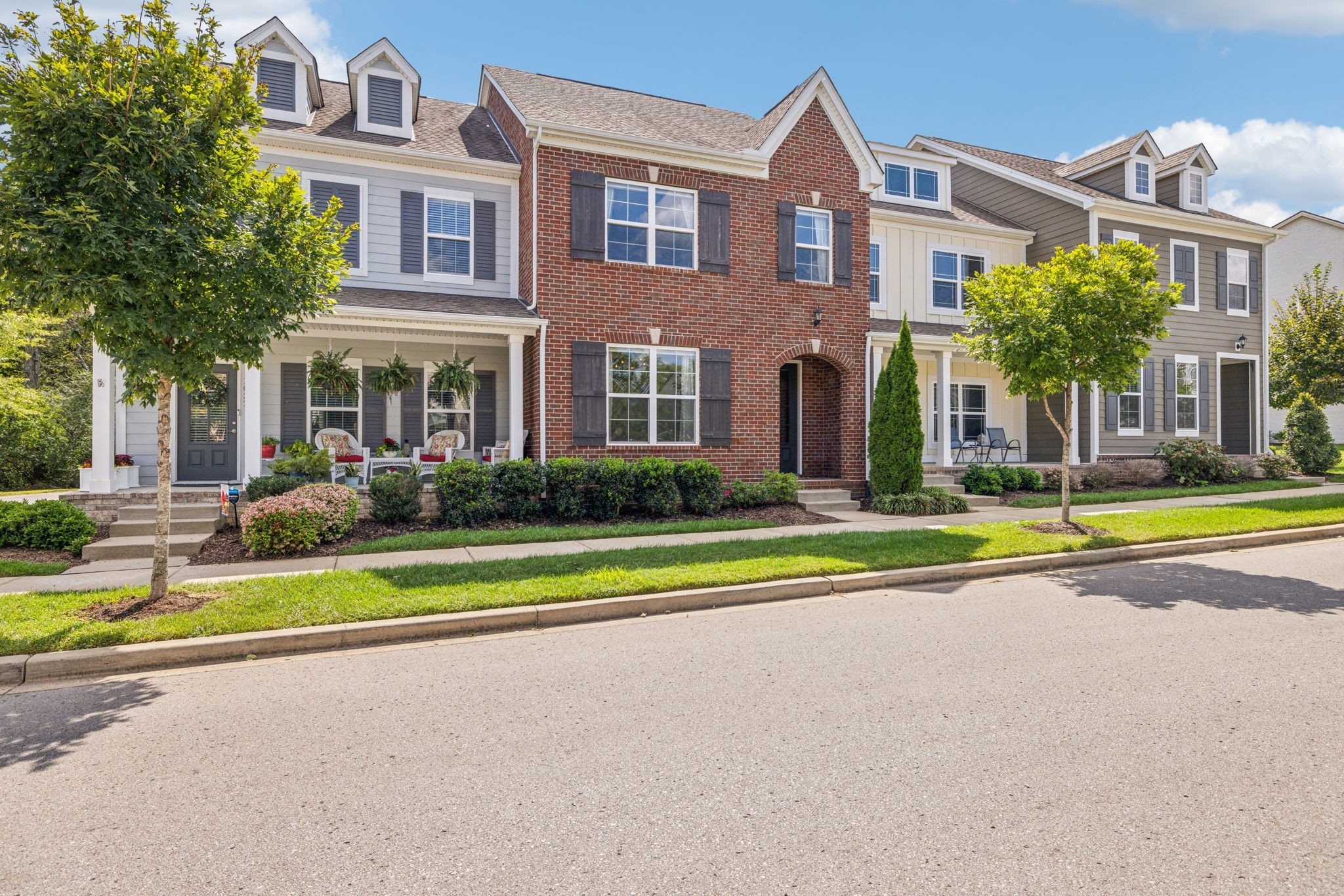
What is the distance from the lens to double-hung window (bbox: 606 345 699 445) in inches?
532

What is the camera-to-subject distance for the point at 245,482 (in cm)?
1194

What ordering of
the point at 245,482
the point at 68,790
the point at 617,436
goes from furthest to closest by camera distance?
the point at 617,436
the point at 245,482
the point at 68,790

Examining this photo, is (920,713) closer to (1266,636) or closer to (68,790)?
(1266,636)

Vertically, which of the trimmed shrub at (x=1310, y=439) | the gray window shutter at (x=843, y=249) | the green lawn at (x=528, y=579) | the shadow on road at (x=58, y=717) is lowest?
the shadow on road at (x=58, y=717)

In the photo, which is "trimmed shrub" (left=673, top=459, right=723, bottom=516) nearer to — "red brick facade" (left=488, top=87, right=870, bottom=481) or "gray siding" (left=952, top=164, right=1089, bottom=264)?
"red brick facade" (left=488, top=87, right=870, bottom=481)

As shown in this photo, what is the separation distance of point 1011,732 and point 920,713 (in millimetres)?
492

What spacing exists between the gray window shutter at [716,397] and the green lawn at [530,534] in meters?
2.56

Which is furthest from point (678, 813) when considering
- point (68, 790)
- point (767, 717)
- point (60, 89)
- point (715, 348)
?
point (715, 348)

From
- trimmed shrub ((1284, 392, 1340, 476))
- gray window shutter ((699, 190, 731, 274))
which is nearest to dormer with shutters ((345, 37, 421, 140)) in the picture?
gray window shutter ((699, 190, 731, 274))

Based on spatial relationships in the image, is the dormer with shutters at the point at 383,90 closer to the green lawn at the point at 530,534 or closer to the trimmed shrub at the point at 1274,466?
the green lawn at the point at 530,534

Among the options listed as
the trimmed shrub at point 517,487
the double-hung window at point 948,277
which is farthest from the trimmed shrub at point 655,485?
the double-hung window at point 948,277

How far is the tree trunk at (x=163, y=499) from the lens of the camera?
6.61 metres

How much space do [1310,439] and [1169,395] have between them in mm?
4249

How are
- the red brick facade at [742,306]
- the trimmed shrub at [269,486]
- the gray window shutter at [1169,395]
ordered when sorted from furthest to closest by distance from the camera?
the gray window shutter at [1169,395] < the red brick facade at [742,306] < the trimmed shrub at [269,486]
